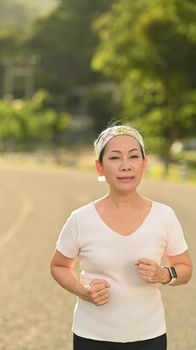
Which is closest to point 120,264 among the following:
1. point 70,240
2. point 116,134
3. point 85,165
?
point 70,240

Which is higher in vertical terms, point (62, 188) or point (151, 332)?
point (62, 188)

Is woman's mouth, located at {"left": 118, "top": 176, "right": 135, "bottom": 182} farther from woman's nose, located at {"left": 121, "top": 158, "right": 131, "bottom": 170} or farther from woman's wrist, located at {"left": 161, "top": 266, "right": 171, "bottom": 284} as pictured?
woman's wrist, located at {"left": 161, "top": 266, "right": 171, "bottom": 284}

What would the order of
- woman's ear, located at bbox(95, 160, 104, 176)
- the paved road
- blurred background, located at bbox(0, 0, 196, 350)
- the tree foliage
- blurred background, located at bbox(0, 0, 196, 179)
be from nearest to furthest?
woman's ear, located at bbox(95, 160, 104, 176), the paved road, blurred background, located at bbox(0, 0, 196, 350), blurred background, located at bbox(0, 0, 196, 179), the tree foliage

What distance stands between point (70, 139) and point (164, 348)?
10981 cm

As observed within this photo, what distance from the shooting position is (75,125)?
116 metres

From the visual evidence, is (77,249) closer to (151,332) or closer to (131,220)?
(131,220)

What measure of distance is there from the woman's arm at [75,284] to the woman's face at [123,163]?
0.39m

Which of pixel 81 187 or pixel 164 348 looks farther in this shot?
pixel 81 187

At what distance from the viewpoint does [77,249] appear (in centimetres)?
333

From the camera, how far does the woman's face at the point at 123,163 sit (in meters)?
3.31

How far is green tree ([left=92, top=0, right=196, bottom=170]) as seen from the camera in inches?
1923

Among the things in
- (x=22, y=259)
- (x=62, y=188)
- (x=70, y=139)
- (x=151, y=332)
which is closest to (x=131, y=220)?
(x=151, y=332)

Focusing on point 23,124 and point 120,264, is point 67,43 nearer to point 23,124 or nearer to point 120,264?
point 23,124

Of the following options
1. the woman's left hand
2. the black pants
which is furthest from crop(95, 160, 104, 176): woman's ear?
the black pants
